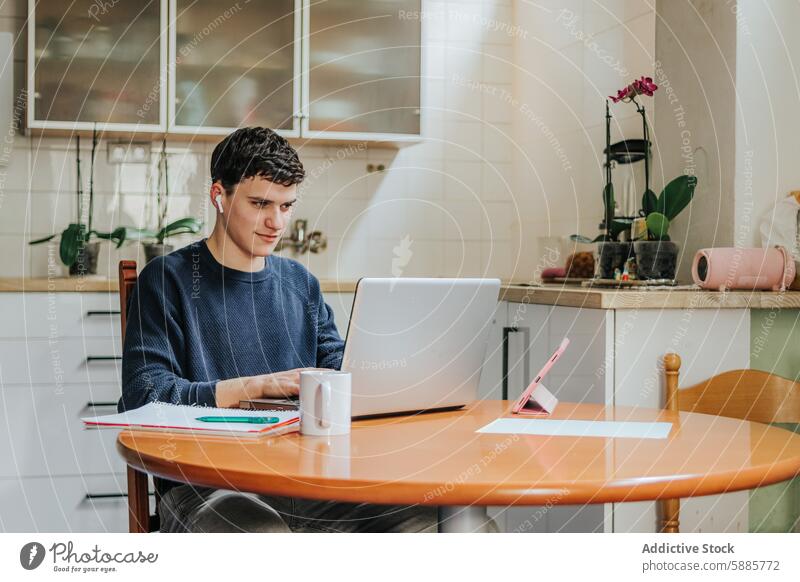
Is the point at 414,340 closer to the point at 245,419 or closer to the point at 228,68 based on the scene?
the point at 245,419

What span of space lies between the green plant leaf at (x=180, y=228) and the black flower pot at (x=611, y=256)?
1.25 metres

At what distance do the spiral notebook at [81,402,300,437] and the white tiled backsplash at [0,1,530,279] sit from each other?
1.76m

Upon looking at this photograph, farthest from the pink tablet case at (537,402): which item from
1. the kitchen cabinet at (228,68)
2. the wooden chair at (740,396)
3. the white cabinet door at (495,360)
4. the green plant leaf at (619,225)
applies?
the kitchen cabinet at (228,68)

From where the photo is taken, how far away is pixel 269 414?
1.18 meters

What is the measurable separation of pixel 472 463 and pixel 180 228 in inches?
82.0

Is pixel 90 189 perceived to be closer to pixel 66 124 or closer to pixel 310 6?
pixel 66 124

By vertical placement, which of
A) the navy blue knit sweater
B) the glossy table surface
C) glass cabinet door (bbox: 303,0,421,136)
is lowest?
the glossy table surface

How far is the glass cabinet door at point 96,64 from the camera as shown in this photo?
261 centimetres

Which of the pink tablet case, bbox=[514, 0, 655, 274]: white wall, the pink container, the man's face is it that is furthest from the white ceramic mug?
bbox=[514, 0, 655, 274]: white wall

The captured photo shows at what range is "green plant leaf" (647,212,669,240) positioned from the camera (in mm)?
2025

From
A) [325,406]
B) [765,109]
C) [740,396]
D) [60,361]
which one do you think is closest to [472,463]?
[325,406]

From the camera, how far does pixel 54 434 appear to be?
2.40 metres

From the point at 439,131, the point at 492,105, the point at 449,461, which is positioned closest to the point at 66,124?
the point at 439,131

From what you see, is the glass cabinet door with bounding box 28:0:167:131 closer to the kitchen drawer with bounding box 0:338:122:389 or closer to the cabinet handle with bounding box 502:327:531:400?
the kitchen drawer with bounding box 0:338:122:389
